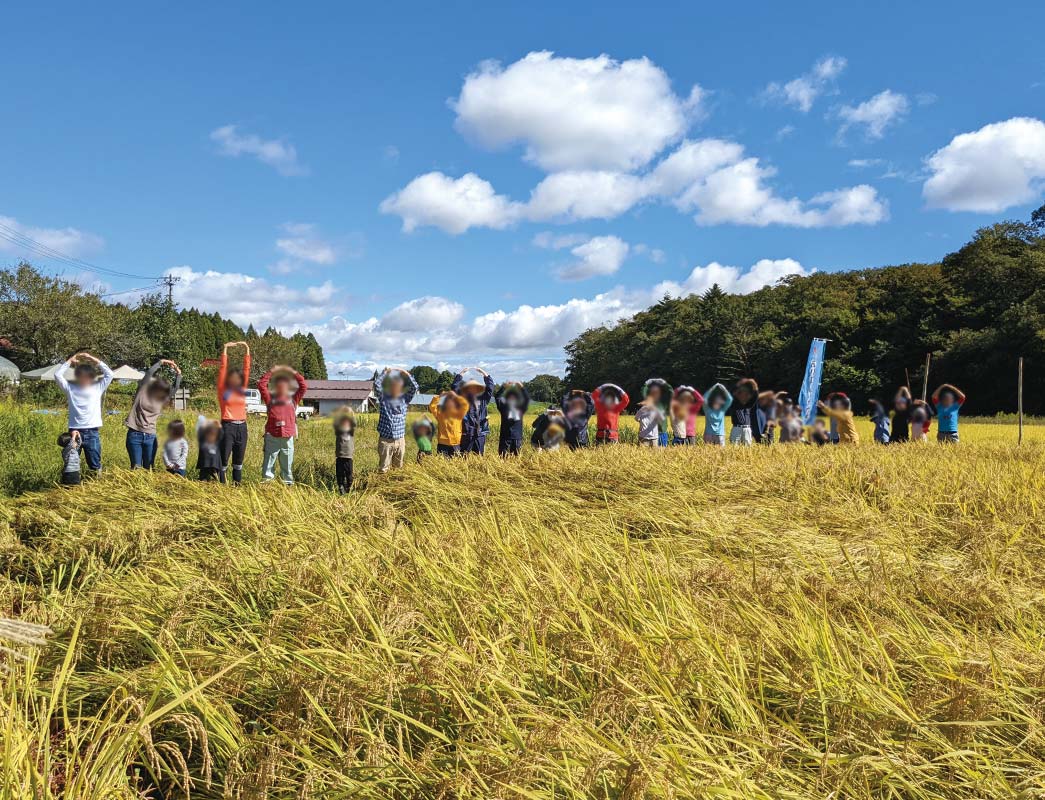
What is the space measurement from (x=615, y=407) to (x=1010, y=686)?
297 inches

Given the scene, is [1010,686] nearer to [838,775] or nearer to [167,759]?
[838,775]

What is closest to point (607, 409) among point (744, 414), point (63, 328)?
point (744, 414)

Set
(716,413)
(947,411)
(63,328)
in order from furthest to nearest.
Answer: (63,328)
(947,411)
(716,413)

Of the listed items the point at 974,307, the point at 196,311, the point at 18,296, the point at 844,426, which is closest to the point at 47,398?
the point at 18,296

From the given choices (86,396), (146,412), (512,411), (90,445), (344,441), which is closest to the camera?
(344,441)

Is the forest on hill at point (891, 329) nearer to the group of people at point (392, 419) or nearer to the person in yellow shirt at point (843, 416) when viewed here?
the person in yellow shirt at point (843, 416)

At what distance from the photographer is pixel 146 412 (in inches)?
285

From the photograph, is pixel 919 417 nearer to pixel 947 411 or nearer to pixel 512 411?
pixel 947 411

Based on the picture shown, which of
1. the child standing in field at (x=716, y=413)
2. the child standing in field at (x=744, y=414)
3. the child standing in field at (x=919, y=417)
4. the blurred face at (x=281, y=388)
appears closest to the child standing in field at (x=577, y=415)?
the child standing in field at (x=716, y=413)

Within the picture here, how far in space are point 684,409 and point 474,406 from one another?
11.3ft

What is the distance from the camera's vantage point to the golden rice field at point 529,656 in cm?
152

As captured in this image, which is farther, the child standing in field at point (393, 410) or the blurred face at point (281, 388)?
the child standing in field at point (393, 410)

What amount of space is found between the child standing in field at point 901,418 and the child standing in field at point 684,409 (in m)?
3.41

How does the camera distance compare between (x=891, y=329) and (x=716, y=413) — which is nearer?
(x=716, y=413)
